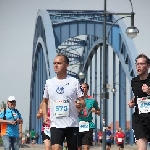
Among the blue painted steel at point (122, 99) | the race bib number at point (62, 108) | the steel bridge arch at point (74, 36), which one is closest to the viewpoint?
the race bib number at point (62, 108)

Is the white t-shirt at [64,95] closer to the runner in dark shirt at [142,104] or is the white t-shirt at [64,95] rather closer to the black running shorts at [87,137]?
the runner in dark shirt at [142,104]

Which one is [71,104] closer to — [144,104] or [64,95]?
[64,95]

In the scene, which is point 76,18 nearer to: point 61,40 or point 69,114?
point 61,40

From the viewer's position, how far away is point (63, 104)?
10.3 metres

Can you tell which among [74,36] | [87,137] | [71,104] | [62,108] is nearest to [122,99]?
[74,36]

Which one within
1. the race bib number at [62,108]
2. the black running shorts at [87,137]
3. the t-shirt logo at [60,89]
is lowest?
the black running shorts at [87,137]

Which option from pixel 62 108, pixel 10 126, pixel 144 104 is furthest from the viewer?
pixel 10 126

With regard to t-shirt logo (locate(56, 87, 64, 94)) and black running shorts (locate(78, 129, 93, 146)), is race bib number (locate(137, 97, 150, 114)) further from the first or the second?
black running shorts (locate(78, 129, 93, 146))

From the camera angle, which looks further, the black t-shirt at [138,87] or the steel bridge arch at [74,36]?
the steel bridge arch at [74,36]

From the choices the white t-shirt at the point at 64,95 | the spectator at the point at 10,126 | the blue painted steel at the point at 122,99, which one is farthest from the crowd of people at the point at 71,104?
the blue painted steel at the point at 122,99

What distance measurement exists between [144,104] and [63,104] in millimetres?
1144

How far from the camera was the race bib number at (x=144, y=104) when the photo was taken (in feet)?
33.3

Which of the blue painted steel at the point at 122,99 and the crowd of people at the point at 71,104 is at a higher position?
the blue painted steel at the point at 122,99

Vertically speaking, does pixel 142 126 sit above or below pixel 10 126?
below
